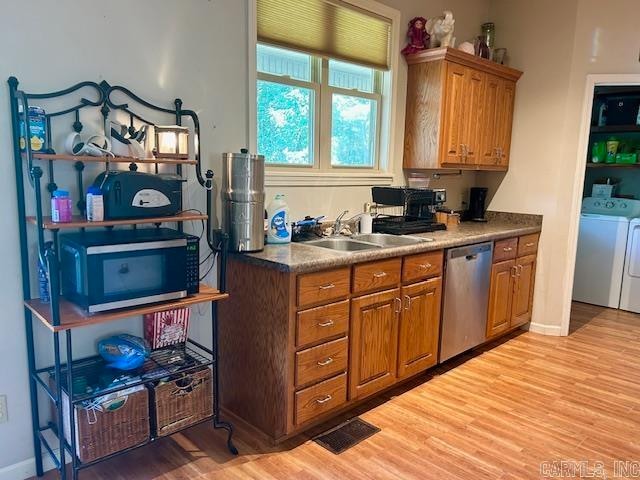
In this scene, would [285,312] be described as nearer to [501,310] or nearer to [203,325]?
[203,325]

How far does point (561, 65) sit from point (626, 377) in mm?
2430

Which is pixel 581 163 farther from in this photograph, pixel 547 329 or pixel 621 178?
pixel 621 178

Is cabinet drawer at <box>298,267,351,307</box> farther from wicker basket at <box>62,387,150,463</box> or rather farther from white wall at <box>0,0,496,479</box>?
wicker basket at <box>62,387,150,463</box>

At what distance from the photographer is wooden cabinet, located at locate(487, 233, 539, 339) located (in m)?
3.62

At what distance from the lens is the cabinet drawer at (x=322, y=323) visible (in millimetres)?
2286

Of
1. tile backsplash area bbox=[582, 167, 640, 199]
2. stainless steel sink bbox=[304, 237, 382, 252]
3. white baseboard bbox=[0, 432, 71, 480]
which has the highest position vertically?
tile backsplash area bbox=[582, 167, 640, 199]

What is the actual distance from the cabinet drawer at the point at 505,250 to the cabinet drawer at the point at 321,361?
1.64 meters

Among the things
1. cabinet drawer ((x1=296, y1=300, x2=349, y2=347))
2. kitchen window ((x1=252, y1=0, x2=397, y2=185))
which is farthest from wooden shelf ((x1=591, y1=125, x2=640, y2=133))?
cabinet drawer ((x1=296, y1=300, x2=349, y2=347))

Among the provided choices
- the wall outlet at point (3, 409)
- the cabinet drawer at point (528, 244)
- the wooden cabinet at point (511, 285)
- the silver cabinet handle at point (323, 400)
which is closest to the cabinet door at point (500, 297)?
the wooden cabinet at point (511, 285)

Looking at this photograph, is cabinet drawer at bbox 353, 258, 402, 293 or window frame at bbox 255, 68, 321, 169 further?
window frame at bbox 255, 68, 321, 169

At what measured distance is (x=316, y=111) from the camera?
3.11 m

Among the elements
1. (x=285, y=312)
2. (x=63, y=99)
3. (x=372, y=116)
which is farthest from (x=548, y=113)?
(x=63, y=99)

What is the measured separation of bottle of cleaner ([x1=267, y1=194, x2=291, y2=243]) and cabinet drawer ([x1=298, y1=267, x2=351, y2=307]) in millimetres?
487

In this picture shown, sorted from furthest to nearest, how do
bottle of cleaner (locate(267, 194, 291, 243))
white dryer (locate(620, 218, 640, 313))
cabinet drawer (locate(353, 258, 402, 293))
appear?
white dryer (locate(620, 218, 640, 313))
bottle of cleaner (locate(267, 194, 291, 243))
cabinet drawer (locate(353, 258, 402, 293))
